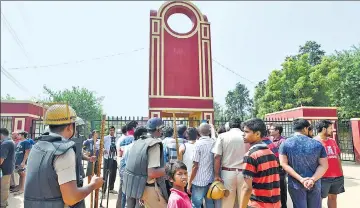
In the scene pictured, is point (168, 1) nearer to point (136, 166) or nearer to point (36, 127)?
point (36, 127)

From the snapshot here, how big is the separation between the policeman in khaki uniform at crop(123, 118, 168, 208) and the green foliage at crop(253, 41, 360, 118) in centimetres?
2175

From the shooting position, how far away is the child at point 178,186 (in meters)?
2.53

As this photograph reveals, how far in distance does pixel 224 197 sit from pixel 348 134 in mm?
13214

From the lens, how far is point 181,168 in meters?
2.73

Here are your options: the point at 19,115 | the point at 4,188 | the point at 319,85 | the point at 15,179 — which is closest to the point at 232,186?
the point at 4,188

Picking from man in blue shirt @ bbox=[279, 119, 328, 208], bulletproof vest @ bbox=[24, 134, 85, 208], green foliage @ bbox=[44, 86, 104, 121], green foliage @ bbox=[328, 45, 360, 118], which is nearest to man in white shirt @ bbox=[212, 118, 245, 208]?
man in blue shirt @ bbox=[279, 119, 328, 208]

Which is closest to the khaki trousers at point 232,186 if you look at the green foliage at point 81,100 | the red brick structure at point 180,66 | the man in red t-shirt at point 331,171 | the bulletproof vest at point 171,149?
Answer: the bulletproof vest at point 171,149

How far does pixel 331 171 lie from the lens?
4.27 metres

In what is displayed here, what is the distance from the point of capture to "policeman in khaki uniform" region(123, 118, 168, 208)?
2.93 meters

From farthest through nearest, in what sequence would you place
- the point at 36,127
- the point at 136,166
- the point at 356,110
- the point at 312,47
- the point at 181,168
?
1. the point at 312,47
2. the point at 356,110
3. the point at 36,127
4. the point at 136,166
5. the point at 181,168

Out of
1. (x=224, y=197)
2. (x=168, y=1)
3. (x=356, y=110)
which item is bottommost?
(x=224, y=197)

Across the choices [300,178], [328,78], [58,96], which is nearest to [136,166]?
[300,178]

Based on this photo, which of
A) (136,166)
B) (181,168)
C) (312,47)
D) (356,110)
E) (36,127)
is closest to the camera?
(181,168)

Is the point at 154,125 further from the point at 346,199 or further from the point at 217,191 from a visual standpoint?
the point at 346,199
